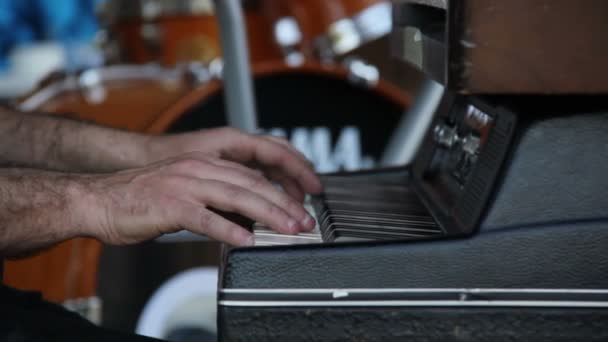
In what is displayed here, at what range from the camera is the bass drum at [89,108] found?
184 centimetres

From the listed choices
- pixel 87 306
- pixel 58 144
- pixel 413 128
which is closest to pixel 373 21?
pixel 413 128

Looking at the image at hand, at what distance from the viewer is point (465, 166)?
756mm

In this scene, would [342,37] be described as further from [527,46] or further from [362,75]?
[527,46]

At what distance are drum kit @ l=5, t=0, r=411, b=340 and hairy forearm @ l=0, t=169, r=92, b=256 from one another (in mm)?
991

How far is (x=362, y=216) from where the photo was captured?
0.73 metres

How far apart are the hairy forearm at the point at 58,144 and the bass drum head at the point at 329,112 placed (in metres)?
1.20

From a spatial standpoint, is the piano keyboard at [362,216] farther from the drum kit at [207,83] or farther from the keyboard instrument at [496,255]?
the drum kit at [207,83]

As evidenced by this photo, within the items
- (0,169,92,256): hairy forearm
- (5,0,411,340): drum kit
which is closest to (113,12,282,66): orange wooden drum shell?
(5,0,411,340): drum kit

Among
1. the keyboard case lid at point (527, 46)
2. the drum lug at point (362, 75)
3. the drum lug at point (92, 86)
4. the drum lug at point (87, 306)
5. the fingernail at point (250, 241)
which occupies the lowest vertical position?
the drum lug at point (87, 306)

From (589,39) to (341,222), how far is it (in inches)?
8.9

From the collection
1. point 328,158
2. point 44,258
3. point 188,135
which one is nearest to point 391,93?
point 328,158

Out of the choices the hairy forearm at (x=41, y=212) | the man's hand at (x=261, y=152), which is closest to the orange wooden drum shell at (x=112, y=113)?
the man's hand at (x=261, y=152)

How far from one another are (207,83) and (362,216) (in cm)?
146

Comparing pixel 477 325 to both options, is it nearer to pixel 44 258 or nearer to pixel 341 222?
pixel 341 222
